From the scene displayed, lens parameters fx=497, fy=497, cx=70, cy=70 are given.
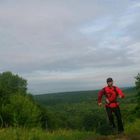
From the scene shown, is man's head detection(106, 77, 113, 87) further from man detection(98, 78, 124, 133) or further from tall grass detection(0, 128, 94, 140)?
tall grass detection(0, 128, 94, 140)

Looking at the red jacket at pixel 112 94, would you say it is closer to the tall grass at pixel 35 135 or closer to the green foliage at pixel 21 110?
the tall grass at pixel 35 135

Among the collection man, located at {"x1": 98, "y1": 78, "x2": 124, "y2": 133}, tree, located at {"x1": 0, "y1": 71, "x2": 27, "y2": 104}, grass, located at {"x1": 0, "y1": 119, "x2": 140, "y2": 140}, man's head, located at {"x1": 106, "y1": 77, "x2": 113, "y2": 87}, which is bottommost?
grass, located at {"x1": 0, "y1": 119, "x2": 140, "y2": 140}

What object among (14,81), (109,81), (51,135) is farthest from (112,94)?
(14,81)

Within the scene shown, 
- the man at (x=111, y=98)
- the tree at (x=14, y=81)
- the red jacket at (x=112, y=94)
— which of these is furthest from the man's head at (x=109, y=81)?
the tree at (x=14, y=81)

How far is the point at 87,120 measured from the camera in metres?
36.3

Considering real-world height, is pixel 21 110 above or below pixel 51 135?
above

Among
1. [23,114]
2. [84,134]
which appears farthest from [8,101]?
[84,134]

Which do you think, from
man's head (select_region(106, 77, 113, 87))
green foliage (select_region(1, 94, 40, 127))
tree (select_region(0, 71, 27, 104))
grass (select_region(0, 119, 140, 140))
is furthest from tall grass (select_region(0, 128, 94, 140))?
tree (select_region(0, 71, 27, 104))

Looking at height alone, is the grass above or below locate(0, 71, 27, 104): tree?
below

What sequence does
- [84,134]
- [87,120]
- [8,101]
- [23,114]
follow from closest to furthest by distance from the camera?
[84,134], [87,120], [23,114], [8,101]

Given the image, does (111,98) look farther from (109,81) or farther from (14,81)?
(14,81)

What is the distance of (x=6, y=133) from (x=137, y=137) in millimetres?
4097

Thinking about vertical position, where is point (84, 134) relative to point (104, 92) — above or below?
below

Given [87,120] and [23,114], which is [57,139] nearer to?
[87,120]
